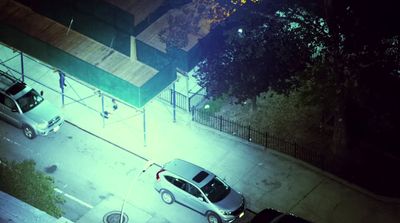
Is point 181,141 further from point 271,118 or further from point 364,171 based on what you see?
point 364,171

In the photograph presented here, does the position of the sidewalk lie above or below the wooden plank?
below

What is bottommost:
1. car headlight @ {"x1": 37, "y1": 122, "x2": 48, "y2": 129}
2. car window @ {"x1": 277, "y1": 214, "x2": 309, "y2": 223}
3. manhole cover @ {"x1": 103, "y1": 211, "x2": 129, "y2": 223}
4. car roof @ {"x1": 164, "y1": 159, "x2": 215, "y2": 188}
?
manhole cover @ {"x1": 103, "y1": 211, "x2": 129, "y2": 223}

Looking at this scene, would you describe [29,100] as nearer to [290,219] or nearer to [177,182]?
[177,182]

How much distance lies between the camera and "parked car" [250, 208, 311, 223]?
25891 millimetres

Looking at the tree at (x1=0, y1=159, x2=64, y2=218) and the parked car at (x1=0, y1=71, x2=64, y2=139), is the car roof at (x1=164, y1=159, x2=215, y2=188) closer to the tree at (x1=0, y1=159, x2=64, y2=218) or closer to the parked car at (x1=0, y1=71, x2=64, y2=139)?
the tree at (x1=0, y1=159, x2=64, y2=218)

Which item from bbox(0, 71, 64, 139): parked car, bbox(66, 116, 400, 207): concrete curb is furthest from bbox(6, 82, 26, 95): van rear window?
bbox(66, 116, 400, 207): concrete curb

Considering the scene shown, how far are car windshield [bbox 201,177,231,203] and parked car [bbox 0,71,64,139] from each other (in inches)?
332

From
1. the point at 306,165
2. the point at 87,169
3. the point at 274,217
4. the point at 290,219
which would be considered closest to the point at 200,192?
the point at 274,217

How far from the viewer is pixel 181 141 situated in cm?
3241

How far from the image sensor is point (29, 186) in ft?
84.1

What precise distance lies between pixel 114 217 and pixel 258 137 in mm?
7931

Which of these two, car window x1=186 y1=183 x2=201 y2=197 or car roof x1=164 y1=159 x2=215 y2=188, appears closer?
car window x1=186 y1=183 x2=201 y2=197

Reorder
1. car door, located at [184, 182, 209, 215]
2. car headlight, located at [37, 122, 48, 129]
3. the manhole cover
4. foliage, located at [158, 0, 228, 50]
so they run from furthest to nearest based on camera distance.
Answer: car headlight, located at [37, 122, 48, 129] < foliage, located at [158, 0, 228, 50] < the manhole cover < car door, located at [184, 182, 209, 215]

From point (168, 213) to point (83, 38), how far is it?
9788mm
